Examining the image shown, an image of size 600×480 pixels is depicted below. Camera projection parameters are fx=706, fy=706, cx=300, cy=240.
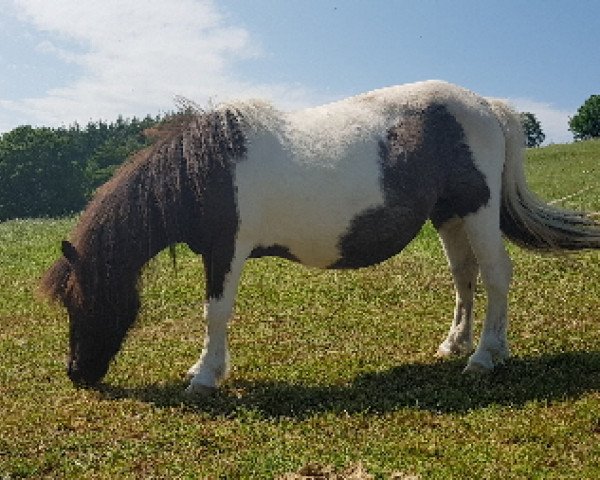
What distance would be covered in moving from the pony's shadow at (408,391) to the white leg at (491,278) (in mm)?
197

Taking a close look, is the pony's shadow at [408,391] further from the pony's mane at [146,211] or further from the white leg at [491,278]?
the pony's mane at [146,211]

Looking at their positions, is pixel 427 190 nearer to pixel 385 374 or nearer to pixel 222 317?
pixel 385 374

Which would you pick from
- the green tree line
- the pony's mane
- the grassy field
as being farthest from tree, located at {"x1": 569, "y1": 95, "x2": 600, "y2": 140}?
the pony's mane

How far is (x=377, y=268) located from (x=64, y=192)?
6654 centimetres

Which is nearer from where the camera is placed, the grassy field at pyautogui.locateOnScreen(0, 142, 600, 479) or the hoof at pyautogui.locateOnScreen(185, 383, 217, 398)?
the grassy field at pyautogui.locateOnScreen(0, 142, 600, 479)

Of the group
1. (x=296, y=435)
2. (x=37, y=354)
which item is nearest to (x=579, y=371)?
(x=296, y=435)

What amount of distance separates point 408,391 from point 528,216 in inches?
102

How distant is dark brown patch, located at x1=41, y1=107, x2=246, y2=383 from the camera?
264 inches

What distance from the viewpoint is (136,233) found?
6770 millimetres

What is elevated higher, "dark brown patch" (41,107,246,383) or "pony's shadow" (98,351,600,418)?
"dark brown patch" (41,107,246,383)

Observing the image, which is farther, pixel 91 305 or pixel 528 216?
pixel 528 216

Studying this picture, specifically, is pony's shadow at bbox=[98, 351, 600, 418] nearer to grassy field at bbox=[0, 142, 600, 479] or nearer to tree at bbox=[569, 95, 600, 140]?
grassy field at bbox=[0, 142, 600, 479]

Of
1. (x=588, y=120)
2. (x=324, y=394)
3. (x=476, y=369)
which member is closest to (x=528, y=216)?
(x=476, y=369)

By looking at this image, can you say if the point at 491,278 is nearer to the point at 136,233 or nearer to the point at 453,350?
the point at 453,350
